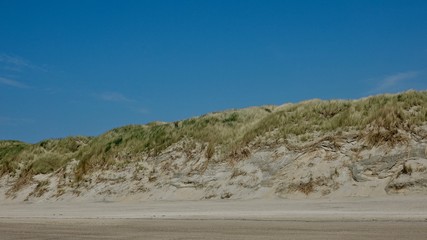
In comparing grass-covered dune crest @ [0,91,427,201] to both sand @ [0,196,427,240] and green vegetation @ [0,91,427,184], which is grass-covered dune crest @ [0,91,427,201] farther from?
sand @ [0,196,427,240]

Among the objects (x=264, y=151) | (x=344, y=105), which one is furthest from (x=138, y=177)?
(x=344, y=105)

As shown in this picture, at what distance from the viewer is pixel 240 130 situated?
24797 millimetres

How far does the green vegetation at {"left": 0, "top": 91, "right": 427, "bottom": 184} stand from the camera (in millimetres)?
20266

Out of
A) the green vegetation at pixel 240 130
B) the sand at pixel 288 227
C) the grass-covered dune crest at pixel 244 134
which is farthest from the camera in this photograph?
the green vegetation at pixel 240 130

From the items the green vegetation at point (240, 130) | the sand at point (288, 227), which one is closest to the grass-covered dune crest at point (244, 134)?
the green vegetation at point (240, 130)

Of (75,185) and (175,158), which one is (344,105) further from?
(75,185)

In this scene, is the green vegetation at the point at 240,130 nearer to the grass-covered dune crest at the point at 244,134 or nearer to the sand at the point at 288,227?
the grass-covered dune crest at the point at 244,134

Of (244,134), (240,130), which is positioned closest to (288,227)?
(244,134)

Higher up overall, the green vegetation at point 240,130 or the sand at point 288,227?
the green vegetation at point 240,130

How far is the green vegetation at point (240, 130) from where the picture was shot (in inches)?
798

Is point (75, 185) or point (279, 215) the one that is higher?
point (75, 185)

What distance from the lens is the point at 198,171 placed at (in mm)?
22609

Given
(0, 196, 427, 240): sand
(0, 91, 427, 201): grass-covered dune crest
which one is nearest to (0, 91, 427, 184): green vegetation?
(0, 91, 427, 201): grass-covered dune crest

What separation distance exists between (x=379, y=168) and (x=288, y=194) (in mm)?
3470
